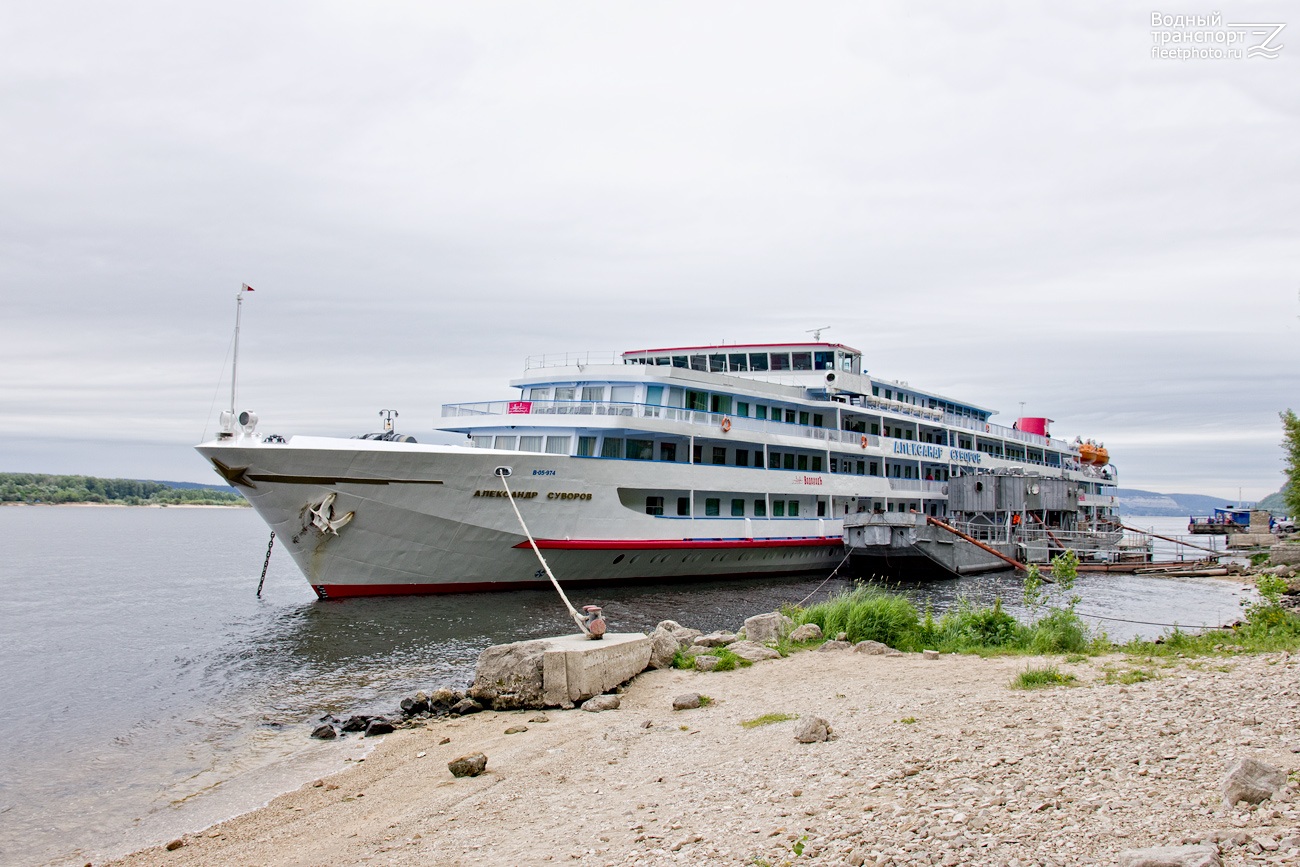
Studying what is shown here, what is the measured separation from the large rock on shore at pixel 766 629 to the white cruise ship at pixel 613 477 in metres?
10.1

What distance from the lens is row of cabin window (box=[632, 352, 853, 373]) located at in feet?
121

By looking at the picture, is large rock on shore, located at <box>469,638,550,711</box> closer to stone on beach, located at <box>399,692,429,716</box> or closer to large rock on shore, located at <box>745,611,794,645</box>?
stone on beach, located at <box>399,692,429,716</box>

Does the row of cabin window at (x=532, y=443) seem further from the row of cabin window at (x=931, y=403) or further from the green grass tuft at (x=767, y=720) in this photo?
the row of cabin window at (x=931, y=403)

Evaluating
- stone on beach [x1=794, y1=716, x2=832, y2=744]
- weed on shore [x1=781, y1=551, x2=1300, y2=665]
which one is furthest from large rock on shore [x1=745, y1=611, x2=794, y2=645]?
stone on beach [x1=794, y1=716, x2=832, y2=744]

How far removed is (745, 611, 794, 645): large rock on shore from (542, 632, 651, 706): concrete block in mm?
3322

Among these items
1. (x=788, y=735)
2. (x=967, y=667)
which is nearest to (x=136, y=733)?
(x=788, y=735)

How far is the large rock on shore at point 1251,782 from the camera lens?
5145mm

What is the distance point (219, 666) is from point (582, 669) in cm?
932

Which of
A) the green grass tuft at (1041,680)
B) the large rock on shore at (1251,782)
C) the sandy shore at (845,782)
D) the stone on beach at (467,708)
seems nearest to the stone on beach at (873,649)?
the sandy shore at (845,782)

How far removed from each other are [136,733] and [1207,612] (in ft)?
89.9

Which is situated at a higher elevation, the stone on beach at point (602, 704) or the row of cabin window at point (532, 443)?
the row of cabin window at point (532, 443)

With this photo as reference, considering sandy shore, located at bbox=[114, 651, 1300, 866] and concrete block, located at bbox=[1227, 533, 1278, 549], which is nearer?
sandy shore, located at bbox=[114, 651, 1300, 866]

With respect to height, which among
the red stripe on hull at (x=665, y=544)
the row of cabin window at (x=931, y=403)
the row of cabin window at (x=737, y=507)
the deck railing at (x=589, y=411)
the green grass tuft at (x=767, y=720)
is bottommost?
the green grass tuft at (x=767, y=720)

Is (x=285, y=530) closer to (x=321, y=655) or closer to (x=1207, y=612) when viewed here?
(x=321, y=655)
